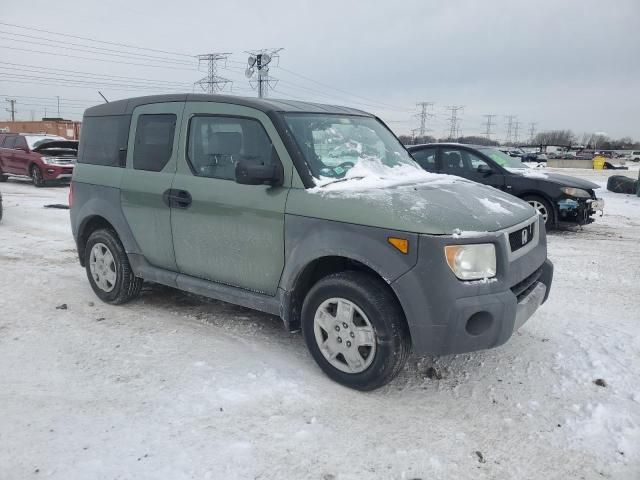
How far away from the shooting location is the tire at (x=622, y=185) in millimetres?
15623

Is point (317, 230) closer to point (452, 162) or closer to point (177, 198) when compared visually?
point (177, 198)

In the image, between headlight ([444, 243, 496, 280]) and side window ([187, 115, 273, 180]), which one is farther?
side window ([187, 115, 273, 180])

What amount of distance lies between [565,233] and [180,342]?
7599 millimetres

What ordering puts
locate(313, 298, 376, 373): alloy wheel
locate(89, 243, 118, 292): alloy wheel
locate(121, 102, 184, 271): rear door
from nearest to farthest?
locate(313, 298, 376, 373): alloy wheel < locate(121, 102, 184, 271): rear door < locate(89, 243, 118, 292): alloy wheel

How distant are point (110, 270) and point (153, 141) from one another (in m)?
1.36

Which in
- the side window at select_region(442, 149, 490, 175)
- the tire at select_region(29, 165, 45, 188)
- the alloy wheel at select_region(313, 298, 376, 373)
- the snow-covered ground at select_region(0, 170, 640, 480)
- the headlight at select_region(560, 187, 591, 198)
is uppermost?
the side window at select_region(442, 149, 490, 175)

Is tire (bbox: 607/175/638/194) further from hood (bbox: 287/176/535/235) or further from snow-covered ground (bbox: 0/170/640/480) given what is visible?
hood (bbox: 287/176/535/235)

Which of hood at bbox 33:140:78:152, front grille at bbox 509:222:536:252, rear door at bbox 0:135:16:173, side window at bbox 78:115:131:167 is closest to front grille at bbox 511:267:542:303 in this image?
front grille at bbox 509:222:536:252

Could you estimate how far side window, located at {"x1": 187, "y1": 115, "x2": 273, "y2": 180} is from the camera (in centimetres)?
378

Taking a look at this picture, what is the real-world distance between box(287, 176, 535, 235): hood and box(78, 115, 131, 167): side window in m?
2.14

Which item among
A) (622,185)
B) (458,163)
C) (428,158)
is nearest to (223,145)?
(428,158)

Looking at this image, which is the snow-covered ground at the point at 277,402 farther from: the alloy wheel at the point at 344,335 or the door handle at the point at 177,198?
the door handle at the point at 177,198

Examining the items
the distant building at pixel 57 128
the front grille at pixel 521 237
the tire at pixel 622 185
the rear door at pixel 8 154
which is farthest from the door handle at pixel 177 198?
the distant building at pixel 57 128

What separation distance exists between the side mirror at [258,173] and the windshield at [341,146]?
231 millimetres
